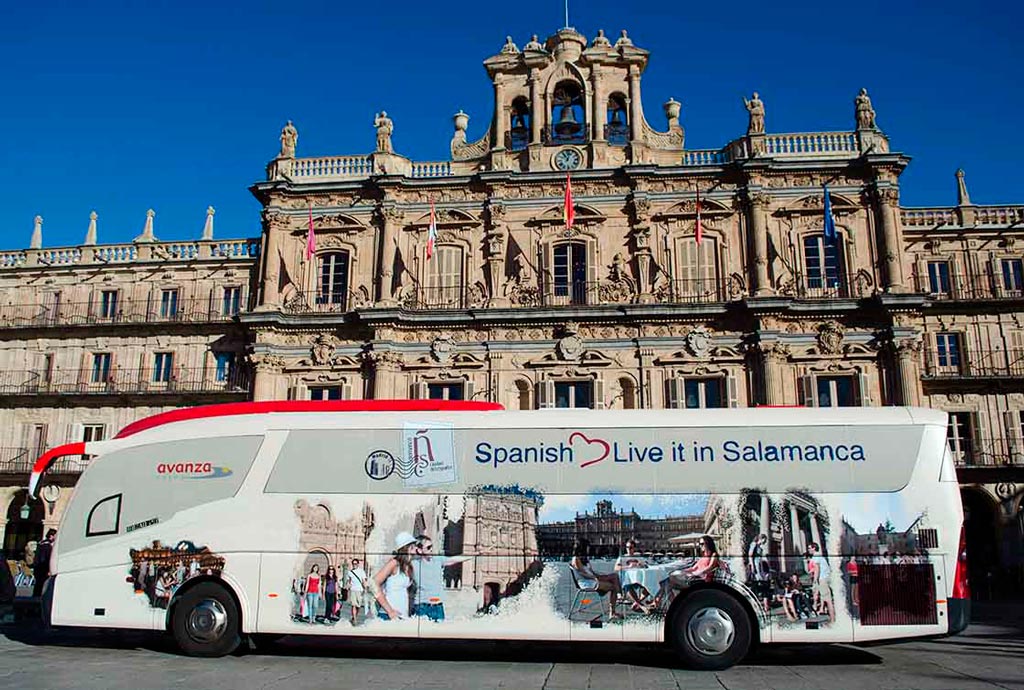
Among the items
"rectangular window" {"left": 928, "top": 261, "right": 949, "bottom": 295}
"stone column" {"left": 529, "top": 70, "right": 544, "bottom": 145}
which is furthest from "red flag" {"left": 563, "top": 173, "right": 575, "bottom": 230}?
"rectangular window" {"left": 928, "top": 261, "right": 949, "bottom": 295}

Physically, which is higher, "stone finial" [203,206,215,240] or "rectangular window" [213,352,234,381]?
"stone finial" [203,206,215,240]

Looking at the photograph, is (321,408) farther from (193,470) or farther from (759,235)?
(759,235)

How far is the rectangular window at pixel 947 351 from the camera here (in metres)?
28.1

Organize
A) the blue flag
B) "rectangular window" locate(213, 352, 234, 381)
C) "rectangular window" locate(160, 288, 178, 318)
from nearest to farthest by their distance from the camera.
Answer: the blue flag < "rectangular window" locate(213, 352, 234, 381) < "rectangular window" locate(160, 288, 178, 318)

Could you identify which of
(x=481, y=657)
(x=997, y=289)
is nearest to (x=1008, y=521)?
(x=997, y=289)

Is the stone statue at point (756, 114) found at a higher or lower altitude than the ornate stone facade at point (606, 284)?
higher

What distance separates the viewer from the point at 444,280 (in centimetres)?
2819

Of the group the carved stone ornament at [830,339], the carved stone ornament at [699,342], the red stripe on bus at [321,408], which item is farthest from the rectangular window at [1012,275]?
the red stripe on bus at [321,408]

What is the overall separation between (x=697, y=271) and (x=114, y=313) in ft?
72.3

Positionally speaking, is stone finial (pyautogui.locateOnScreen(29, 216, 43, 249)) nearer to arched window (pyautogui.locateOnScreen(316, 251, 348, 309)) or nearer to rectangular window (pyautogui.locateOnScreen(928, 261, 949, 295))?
arched window (pyautogui.locateOnScreen(316, 251, 348, 309))

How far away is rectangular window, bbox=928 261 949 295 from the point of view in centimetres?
2894

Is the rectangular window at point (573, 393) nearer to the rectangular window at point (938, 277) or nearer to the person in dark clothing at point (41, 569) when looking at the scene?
the rectangular window at point (938, 277)

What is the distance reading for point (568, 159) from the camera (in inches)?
1120

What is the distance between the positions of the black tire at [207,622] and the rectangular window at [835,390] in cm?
1965
